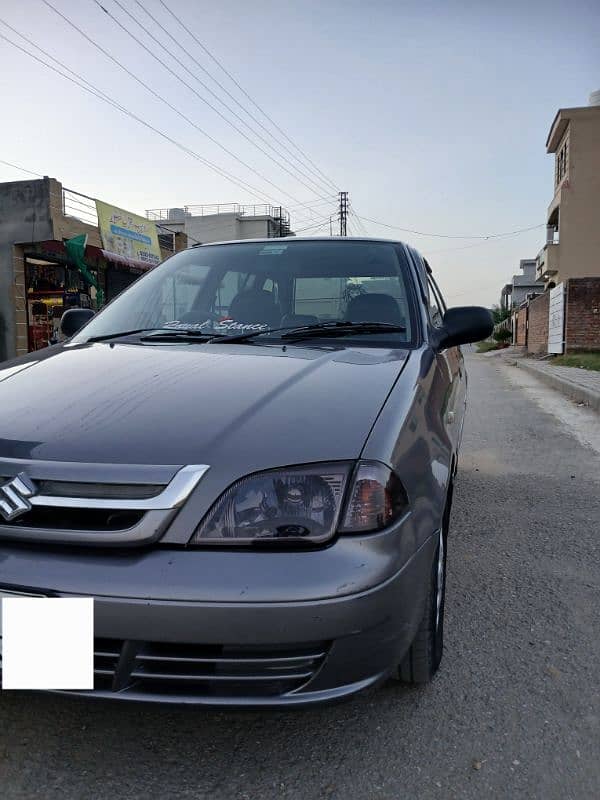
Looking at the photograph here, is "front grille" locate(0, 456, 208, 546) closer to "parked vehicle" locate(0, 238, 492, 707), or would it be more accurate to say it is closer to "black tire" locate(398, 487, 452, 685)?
"parked vehicle" locate(0, 238, 492, 707)

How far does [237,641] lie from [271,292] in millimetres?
1753

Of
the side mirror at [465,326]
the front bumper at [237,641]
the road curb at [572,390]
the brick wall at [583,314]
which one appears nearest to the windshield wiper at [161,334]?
the side mirror at [465,326]

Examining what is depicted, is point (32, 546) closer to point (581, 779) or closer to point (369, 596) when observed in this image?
point (369, 596)

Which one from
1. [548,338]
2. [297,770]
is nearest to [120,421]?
[297,770]

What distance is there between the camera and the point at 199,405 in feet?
5.84

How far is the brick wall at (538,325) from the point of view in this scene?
74.0 ft

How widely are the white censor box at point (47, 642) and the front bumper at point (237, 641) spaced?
24 mm

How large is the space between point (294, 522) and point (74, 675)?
598mm

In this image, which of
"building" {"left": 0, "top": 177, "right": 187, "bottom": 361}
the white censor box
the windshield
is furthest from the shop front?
the white censor box

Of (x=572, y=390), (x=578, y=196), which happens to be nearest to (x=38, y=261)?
(x=572, y=390)

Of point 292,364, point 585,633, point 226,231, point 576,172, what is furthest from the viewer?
point 226,231

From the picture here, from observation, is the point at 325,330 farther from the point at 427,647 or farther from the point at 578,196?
the point at 578,196

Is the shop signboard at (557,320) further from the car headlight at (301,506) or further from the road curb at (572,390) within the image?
the car headlight at (301,506)

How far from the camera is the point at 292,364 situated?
214 centimetres
